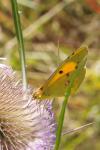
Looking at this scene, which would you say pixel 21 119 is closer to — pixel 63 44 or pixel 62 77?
pixel 62 77

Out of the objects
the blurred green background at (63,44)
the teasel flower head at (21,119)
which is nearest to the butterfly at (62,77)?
the teasel flower head at (21,119)

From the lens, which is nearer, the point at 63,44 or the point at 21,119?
the point at 21,119

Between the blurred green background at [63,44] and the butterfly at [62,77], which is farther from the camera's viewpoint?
the blurred green background at [63,44]

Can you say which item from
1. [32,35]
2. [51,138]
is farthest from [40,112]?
[32,35]

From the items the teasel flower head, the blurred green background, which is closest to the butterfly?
the teasel flower head

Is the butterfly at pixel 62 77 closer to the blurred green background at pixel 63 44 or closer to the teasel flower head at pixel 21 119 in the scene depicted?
the teasel flower head at pixel 21 119

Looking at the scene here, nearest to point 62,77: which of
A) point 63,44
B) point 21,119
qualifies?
point 21,119
